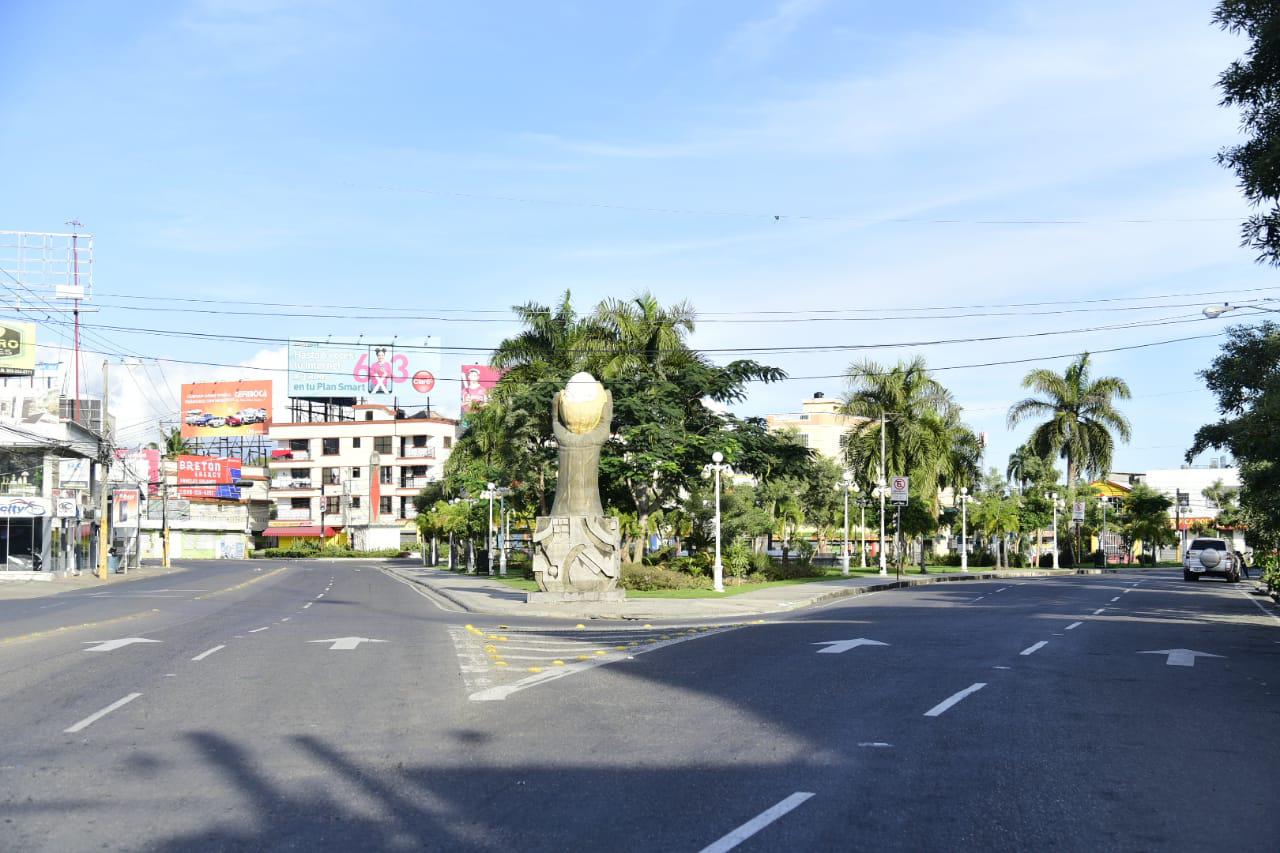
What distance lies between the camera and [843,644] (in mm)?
20094

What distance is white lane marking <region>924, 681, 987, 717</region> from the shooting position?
500 inches

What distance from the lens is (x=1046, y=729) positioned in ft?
38.8

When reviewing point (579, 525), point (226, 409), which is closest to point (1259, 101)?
→ point (579, 525)

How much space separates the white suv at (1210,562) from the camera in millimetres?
60594

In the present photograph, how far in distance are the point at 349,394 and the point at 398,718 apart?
11601 cm

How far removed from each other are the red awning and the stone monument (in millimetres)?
101988

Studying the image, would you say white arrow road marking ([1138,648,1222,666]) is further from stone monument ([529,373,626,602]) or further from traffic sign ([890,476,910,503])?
traffic sign ([890,476,910,503])

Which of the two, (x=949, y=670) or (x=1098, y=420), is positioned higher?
(x=1098, y=420)

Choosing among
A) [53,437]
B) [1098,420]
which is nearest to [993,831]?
[53,437]

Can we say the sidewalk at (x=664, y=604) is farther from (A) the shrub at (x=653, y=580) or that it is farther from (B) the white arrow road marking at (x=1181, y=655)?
(B) the white arrow road marking at (x=1181, y=655)

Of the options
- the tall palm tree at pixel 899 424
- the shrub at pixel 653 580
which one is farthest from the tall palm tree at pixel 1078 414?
the shrub at pixel 653 580

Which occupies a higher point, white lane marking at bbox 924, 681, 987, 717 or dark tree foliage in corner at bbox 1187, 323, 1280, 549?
dark tree foliage in corner at bbox 1187, 323, 1280, 549

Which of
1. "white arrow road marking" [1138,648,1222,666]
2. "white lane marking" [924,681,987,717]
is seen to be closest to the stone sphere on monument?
"white arrow road marking" [1138,648,1222,666]

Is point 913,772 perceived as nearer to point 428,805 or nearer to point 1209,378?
point 428,805
